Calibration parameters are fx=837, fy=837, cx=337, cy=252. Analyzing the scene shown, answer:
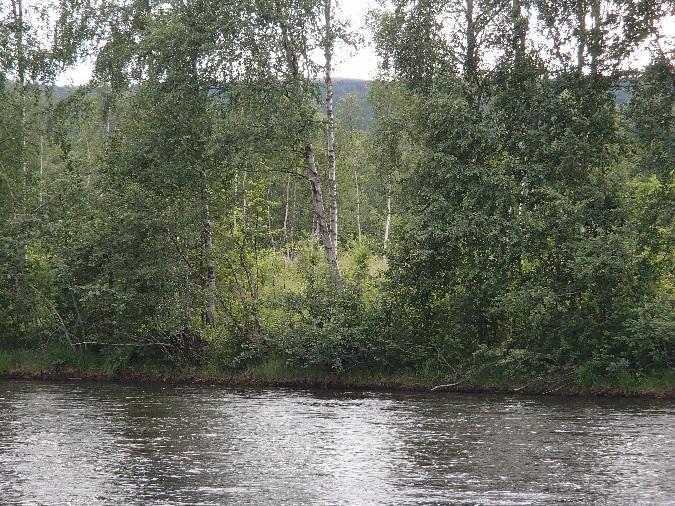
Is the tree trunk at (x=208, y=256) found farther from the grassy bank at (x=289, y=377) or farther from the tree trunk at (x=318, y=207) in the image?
the tree trunk at (x=318, y=207)

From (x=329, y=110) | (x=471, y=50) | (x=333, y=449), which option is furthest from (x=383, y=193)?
(x=333, y=449)

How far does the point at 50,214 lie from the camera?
1147 inches

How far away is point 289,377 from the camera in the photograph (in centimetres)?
2633

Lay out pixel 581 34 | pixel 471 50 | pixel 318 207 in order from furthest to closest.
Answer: pixel 318 207 < pixel 471 50 < pixel 581 34

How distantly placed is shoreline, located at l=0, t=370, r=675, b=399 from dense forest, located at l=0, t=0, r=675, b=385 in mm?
376

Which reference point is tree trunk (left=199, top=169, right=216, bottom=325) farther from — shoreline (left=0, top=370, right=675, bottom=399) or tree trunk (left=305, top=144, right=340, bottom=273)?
tree trunk (left=305, top=144, right=340, bottom=273)

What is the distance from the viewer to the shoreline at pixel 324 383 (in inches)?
913

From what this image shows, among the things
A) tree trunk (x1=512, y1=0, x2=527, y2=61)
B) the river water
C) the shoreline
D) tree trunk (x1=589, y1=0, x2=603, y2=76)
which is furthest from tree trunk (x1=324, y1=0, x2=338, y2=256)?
the river water

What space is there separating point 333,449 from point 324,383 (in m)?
10.0

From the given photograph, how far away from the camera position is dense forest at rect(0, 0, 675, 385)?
23.4 m

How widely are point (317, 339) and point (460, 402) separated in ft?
16.6

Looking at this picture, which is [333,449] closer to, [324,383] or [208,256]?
[324,383]

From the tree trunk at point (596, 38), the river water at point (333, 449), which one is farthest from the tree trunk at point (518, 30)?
the river water at point (333, 449)

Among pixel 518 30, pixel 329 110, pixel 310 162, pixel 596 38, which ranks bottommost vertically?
pixel 310 162
